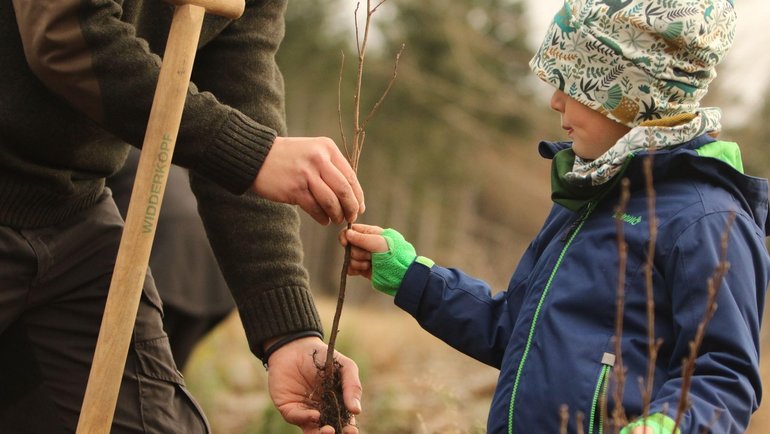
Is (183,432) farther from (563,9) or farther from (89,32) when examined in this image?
(563,9)

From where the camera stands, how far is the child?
252 cm

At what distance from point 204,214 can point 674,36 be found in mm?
1580

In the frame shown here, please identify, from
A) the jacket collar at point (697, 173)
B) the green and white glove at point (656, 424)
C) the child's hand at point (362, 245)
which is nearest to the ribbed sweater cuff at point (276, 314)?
the child's hand at point (362, 245)

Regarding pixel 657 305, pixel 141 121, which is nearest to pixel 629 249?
pixel 657 305

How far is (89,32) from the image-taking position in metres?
2.49

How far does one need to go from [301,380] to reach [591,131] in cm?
117

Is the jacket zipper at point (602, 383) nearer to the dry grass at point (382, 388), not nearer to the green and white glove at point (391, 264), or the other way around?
the green and white glove at point (391, 264)

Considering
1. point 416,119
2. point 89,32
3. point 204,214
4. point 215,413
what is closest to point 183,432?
point 204,214

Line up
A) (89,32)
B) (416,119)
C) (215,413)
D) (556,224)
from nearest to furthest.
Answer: (89,32) → (556,224) → (215,413) → (416,119)

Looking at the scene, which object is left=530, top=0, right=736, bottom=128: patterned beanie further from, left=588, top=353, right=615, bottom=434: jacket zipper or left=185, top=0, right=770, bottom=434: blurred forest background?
left=185, top=0, right=770, bottom=434: blurred forest background

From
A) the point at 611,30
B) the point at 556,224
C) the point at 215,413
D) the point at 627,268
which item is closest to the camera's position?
the point at 627,268

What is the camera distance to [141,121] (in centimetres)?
259

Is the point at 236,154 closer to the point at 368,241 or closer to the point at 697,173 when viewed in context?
the point at 368,241

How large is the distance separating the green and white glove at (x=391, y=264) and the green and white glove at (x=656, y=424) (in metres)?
1.03
